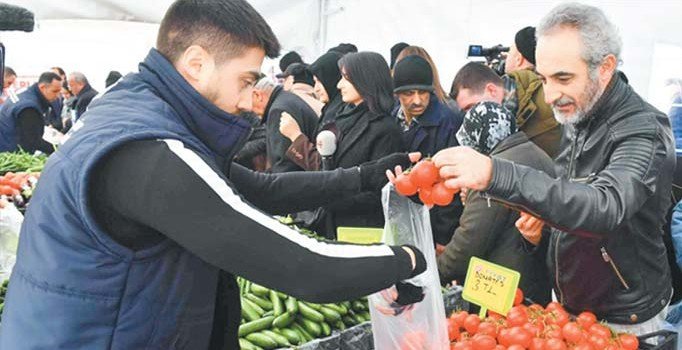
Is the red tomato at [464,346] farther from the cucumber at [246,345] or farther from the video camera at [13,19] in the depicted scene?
the video camera at [13,19]

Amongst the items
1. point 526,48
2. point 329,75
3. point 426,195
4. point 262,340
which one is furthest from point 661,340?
point 329,75

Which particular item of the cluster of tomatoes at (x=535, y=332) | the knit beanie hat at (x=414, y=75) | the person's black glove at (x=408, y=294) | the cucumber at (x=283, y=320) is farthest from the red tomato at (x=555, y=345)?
the knit beanie hat at (x=414, y=75)

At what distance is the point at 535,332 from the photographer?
89.4 inches

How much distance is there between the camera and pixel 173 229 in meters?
1.32

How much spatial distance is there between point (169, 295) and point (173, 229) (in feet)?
0.68

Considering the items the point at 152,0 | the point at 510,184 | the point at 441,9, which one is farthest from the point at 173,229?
the point at 152,0

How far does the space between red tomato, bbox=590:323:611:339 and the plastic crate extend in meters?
0.10

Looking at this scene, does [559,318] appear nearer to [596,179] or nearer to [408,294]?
[596,179]

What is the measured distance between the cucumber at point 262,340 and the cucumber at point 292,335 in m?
0.09

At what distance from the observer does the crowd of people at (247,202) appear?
135 cm

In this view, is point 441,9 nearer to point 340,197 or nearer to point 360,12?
point 360,12

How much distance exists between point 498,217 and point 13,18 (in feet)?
7.98

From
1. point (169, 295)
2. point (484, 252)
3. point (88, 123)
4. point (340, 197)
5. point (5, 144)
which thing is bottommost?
point (5, 144)

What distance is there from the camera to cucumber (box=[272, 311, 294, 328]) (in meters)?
2.67
